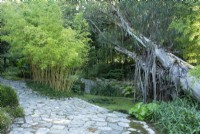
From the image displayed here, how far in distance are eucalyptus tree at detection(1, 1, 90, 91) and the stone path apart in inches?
40.4

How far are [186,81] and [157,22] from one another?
6.10 ft

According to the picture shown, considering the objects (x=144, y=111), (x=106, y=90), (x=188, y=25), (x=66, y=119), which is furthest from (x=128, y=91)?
(x=66, y=119)

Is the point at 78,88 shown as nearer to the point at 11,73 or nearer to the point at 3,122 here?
the point at 11,73

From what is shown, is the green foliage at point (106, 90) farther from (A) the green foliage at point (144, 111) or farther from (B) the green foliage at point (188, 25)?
(A) the green foliage at point (144, 111)

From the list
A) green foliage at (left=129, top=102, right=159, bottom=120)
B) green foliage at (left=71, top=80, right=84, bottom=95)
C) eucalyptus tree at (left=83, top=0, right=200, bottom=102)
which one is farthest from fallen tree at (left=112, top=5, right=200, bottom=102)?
green foliage at (left=71, top=80, right=84, bottom=95)

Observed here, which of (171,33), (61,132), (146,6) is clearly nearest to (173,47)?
(171,33)

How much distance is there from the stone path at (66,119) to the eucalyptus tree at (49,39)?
1026 mm

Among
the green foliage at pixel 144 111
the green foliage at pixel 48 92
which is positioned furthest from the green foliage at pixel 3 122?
the green foliage at pixel 48 92

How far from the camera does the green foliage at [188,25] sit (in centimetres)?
595

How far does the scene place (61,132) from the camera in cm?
444

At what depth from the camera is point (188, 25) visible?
19.6ft

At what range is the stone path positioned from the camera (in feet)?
15.0

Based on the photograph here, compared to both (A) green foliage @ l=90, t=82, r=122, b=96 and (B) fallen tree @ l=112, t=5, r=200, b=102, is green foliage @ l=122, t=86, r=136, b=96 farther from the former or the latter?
(B) fallen tree @ l=112, t=5, r=200, b=102

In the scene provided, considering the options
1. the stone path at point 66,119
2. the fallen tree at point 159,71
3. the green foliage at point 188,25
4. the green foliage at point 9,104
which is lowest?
the stone path at point 66,119
